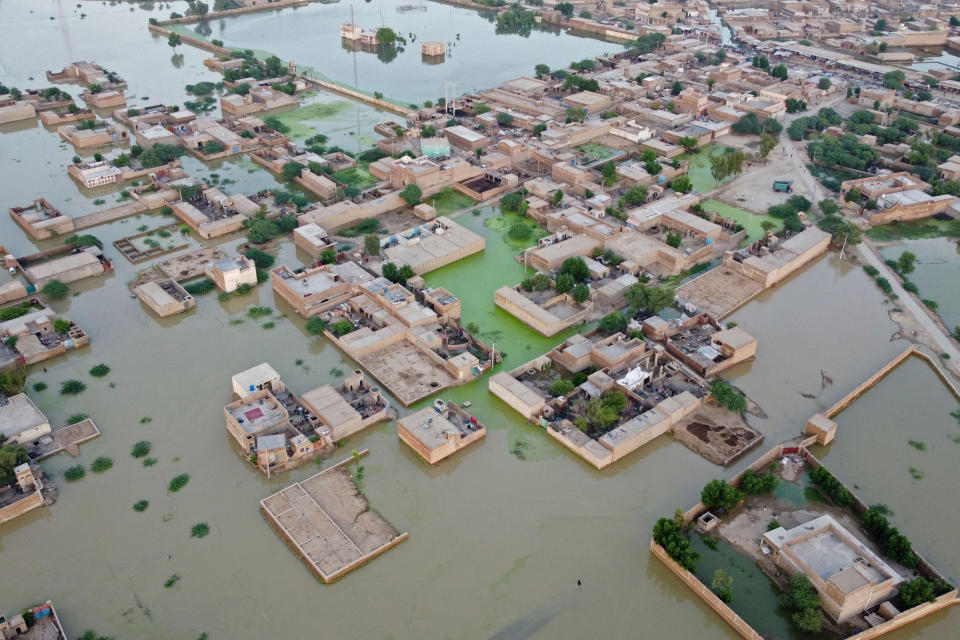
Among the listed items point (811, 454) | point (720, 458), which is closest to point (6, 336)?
point (720, 458)

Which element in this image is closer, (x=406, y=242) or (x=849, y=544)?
(x=849, y=544)

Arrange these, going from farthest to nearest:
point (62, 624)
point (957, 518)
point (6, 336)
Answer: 1. point (6, 336)
2. point (957, 518)
3. point (62, 624)

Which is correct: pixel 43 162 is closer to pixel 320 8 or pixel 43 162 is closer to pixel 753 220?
pixel 753 220

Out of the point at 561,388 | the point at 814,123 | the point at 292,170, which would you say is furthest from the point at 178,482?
the point at 814,123

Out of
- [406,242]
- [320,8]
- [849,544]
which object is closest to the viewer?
[849,544]

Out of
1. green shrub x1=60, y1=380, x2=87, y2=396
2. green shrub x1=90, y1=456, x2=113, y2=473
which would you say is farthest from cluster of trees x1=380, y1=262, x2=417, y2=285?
green shrub x1=90, y1=456, x2=113, y2=473

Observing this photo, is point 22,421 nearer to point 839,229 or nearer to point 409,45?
point 839,229
